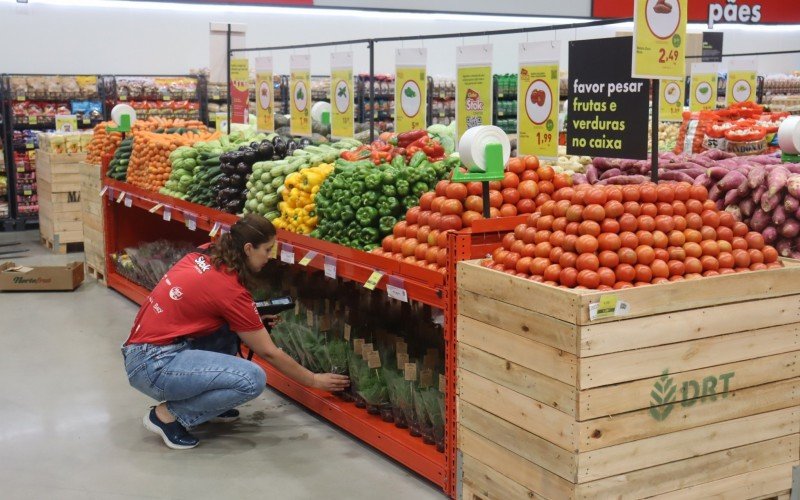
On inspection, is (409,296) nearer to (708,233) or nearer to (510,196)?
(510,196)

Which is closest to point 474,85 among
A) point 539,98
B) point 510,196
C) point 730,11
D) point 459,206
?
point 539,98

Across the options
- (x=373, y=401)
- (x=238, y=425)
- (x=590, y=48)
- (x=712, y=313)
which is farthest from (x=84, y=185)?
(x=712, y=313)

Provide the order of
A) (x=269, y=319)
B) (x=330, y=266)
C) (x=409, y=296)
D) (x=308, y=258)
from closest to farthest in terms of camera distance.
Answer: (x=409, y=296)
(x=330, y=266)
(x=308, y=258)
(x=269, y=319)

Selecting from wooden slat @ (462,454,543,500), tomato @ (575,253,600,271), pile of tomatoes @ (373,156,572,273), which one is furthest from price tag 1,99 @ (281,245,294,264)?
tomato @ (575,253,600,271)

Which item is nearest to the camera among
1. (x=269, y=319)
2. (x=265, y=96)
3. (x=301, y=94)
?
(x=269, y=319)

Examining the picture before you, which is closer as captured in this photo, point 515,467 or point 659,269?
point 659,269

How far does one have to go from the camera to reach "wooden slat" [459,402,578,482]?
3.10 meters

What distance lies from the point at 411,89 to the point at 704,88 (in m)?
5.34

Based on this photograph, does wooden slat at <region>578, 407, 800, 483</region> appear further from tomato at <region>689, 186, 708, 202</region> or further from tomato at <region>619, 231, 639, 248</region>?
tomato at <region>689, 186, 708, 202</region>

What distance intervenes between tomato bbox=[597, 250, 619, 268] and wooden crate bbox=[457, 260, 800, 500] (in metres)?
0.16

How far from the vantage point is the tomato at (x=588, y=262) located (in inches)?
124

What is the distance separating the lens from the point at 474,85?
16.5 ft

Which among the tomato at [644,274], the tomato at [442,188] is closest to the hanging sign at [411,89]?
the tomato at [442,188]

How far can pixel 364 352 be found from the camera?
4684 mm
